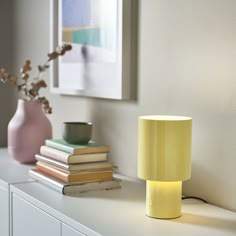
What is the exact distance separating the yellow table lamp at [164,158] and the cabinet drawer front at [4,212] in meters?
0.63

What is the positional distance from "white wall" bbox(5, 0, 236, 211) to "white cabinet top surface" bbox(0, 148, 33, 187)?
37cm

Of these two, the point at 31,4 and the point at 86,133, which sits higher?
the point at 31,4

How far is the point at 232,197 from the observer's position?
146 cm

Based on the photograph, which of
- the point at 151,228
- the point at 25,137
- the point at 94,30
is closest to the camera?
the point at 151,228

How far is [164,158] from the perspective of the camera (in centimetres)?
132

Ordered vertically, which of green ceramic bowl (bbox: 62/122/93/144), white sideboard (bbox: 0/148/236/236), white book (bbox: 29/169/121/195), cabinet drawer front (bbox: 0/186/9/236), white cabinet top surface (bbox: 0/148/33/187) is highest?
green ceramic bowl (bbox: 62/122/93/144)

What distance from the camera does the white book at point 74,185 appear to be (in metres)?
1.62

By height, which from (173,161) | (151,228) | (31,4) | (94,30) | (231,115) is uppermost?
(31,4)

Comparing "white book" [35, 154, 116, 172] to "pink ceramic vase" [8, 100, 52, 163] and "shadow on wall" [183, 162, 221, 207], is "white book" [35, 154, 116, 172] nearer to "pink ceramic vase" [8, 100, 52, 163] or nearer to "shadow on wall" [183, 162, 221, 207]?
"shadow on wall" [183, 162, 221, 207]

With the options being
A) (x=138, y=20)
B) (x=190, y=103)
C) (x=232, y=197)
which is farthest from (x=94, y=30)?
(x=232, y=197)

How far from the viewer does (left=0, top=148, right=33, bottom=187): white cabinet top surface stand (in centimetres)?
179

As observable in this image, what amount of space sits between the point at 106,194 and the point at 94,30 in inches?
28.2

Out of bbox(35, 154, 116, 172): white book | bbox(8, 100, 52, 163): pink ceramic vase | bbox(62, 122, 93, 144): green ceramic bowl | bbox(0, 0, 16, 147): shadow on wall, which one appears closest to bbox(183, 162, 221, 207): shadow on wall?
bbox(35, 154, 116, 172): white book

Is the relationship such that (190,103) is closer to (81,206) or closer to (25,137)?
(81,206)
